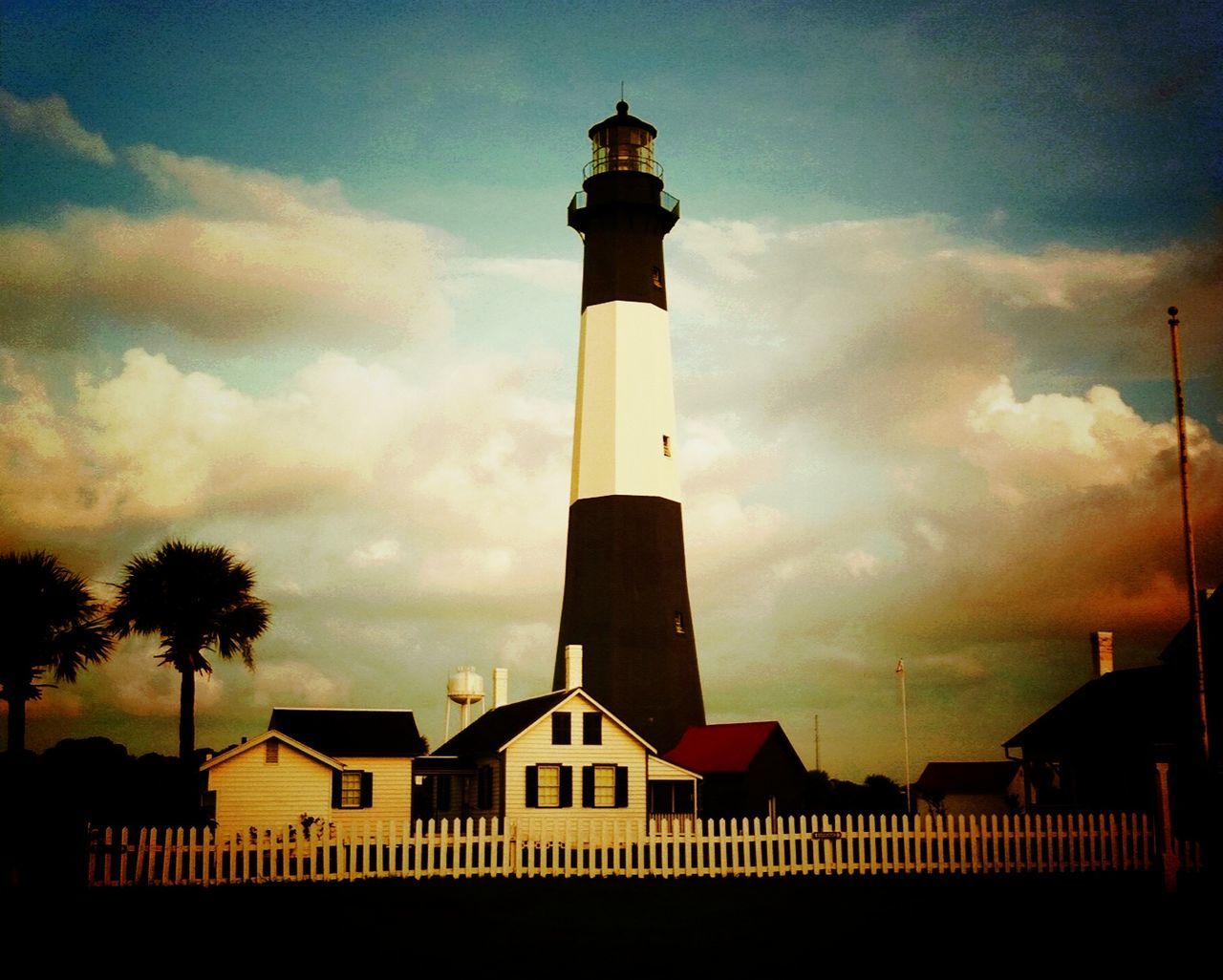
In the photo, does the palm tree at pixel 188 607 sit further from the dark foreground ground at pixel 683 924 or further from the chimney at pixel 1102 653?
the chimney at pixel 1102 653

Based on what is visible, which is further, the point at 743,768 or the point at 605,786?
the point at 743,768

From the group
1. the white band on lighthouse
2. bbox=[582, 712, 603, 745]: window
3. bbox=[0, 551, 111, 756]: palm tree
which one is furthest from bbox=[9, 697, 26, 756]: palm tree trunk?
the white band on lighthouse

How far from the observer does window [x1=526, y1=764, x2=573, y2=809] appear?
35.2 m

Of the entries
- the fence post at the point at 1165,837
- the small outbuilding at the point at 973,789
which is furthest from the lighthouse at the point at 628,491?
the small outbuilding at the point at 973,789

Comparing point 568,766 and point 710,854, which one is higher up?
point 568,766

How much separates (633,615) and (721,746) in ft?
16.4

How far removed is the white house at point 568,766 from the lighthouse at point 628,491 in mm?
3518

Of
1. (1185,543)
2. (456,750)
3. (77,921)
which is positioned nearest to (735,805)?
(456,750)

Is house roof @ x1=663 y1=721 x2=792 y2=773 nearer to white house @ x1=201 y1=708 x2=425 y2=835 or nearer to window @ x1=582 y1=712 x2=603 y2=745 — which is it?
window @ x1=582 y1=712 x2=603 y2=745

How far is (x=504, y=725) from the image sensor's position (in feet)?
126

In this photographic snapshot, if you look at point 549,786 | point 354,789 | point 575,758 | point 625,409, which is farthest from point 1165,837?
point 625,409

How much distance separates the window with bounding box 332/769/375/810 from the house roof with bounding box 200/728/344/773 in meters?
1.99

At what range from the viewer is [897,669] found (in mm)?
50500

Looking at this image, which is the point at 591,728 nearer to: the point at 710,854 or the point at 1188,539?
the point at 710,854
